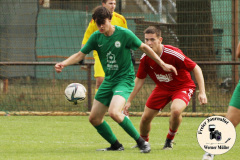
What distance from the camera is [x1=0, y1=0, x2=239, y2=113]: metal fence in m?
12.1

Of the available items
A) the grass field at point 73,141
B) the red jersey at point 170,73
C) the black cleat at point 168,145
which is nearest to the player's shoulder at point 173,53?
the red jersey at point 170,73

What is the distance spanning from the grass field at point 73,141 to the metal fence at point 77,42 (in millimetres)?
1051

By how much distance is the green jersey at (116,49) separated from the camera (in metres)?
6.70

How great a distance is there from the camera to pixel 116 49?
22.0 feet

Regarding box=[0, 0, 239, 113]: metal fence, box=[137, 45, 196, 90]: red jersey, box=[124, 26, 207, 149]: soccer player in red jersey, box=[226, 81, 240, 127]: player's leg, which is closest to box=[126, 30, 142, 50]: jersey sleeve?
box=[124, 26, 207, 149]: soccer player in red jersey

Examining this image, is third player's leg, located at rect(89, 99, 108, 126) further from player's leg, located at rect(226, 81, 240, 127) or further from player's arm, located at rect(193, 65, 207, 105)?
player's leg, located at rect(226, 81, 240, 127)

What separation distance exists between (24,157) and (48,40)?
658cm

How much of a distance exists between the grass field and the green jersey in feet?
3.23

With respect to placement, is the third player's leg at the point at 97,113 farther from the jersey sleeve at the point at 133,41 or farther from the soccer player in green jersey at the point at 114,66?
the jersey sleeve at the point at 133,41

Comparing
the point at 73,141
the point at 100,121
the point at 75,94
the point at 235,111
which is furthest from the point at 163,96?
the point at 235,111

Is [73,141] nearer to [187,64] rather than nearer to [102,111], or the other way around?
[102,111]

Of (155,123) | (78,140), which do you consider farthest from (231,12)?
(78,140)

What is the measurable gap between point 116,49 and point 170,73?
101 centimetres

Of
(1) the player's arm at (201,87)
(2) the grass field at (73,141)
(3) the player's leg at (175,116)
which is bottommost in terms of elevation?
(2) the grass field at (73,141)
